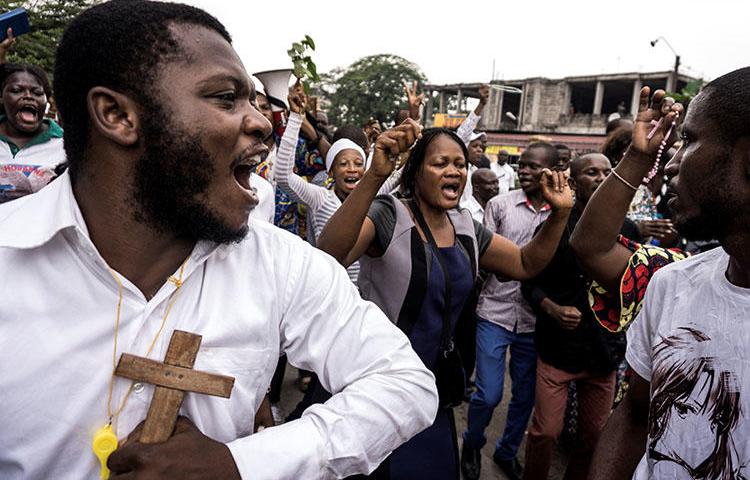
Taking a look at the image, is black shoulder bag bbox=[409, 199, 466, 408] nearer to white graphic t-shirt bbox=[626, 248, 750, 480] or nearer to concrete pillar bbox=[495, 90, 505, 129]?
white graphic t-shirt bbox=[626, 248, 750, 480]

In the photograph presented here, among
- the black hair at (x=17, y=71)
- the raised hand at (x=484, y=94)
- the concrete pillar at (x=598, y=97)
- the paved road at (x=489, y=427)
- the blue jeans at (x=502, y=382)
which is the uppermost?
the concrete pillar at (x=598, y=97)

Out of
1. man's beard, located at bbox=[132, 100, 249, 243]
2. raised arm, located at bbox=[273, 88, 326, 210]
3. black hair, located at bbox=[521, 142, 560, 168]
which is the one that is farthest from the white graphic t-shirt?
black hair, located at bbox=[521, 142, 560, 168]

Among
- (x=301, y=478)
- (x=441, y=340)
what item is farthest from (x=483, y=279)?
(x=301, y=478)

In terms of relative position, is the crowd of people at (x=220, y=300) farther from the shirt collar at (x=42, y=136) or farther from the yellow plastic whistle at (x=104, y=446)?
the shirt collar at (x=42, y=136)

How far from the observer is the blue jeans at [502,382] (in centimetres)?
372

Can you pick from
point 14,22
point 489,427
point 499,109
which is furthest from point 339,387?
point 499,109

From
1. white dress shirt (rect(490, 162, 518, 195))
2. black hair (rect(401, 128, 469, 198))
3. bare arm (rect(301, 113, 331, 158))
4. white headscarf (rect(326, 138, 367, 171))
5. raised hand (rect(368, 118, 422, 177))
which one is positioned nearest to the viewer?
raised hand (rect(368, 118, 422, 177))

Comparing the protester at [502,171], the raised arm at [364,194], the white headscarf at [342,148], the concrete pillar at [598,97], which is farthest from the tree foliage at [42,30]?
the concrete pillar at [598,97]

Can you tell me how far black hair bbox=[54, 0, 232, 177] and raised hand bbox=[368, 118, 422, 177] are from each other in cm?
104

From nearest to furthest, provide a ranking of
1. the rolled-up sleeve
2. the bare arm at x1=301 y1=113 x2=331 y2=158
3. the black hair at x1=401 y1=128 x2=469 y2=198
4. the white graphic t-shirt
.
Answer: the rolled-up sleeve
the white graphic t-shirt
the black hair at x1=401 y1=128 x2=469 y2=198
the bare arm at x1=301 y1=113 x2=331 y2=158

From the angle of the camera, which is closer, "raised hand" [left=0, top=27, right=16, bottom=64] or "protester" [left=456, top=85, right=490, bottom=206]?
"raised hand" [left=0, top=27, right=16, bottom=64]

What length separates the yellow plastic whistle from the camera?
1118 mm

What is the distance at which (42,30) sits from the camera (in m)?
17.2

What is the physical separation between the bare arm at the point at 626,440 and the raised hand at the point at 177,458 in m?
1.26
